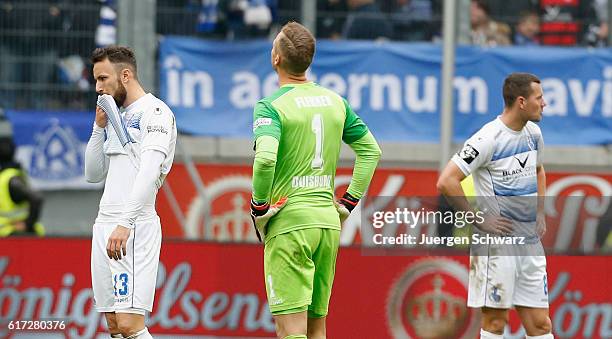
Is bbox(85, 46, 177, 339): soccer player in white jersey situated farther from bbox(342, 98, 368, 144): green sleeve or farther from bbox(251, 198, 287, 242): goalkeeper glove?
bbox(342, 98, 368, 144): green sleeve

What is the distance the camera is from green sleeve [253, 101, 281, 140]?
23.9ft

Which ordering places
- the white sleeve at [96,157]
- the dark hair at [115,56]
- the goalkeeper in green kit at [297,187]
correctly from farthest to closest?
the white sleeve at [96,157]
the dark hair at [115,56]
the goalkeeper in green kit at [297,187]

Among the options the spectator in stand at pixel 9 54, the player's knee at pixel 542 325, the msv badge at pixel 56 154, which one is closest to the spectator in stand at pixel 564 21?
the msv badge at pixel 56 154

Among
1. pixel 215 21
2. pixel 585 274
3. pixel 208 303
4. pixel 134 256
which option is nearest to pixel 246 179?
pixel 215 21

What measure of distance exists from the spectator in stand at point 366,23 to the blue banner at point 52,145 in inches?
122

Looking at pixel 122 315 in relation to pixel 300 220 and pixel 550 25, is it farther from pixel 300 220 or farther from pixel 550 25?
pixel 550 25

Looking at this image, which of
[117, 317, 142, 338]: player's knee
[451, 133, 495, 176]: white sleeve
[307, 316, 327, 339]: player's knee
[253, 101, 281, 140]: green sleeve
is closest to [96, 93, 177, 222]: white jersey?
[117, 317, 142, 338]: player's knee

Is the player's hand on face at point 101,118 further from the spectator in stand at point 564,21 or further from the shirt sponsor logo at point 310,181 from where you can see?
the spectator in stand at point 564,21

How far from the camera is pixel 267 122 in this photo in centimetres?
731

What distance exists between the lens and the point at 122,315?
7.82m

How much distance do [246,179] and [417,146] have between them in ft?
6.79

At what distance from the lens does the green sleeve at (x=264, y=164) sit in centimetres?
719

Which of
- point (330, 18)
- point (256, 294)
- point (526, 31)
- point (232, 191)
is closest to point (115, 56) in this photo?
point (256, 294)

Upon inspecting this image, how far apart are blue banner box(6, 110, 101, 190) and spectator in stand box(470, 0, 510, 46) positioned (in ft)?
14.7
